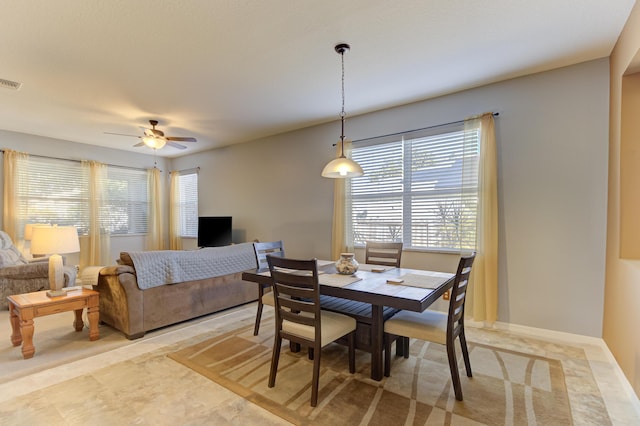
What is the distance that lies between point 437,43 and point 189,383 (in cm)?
342

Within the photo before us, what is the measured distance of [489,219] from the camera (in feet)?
10.6

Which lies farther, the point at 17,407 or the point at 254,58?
the point at 254,58

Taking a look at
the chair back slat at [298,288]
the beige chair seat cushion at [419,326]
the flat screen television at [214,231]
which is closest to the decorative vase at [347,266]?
the beige chair seat cushion at [419,326]

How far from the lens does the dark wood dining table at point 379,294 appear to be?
1.90 m

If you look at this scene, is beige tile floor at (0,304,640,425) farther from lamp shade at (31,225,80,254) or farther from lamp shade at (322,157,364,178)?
lamp shade at (322,157,364,178)

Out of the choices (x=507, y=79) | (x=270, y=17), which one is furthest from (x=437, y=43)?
(x=270, y=17)

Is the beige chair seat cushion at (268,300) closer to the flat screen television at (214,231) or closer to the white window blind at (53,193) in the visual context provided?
the flat screen television at (214,231)

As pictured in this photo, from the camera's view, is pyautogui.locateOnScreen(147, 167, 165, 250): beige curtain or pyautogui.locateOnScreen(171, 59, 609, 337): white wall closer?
pyautogui.locateOnScreen(171, 59, 609, 337): white wall

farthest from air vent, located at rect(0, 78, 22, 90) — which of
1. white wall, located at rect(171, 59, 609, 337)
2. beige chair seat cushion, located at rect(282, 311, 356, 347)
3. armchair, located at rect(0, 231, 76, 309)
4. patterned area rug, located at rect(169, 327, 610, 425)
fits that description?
white wall, located at rect(171, 59, 609, 337)

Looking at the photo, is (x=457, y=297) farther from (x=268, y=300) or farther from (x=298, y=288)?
(x=268, y=300)

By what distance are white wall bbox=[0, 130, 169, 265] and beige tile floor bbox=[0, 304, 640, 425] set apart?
3508mm

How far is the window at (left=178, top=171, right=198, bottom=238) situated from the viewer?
691 cm

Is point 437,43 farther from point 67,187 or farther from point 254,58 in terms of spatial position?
point 67,187

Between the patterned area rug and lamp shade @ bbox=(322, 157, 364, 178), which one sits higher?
lamp shade @ bbox=(322, 157, 364, 178)
